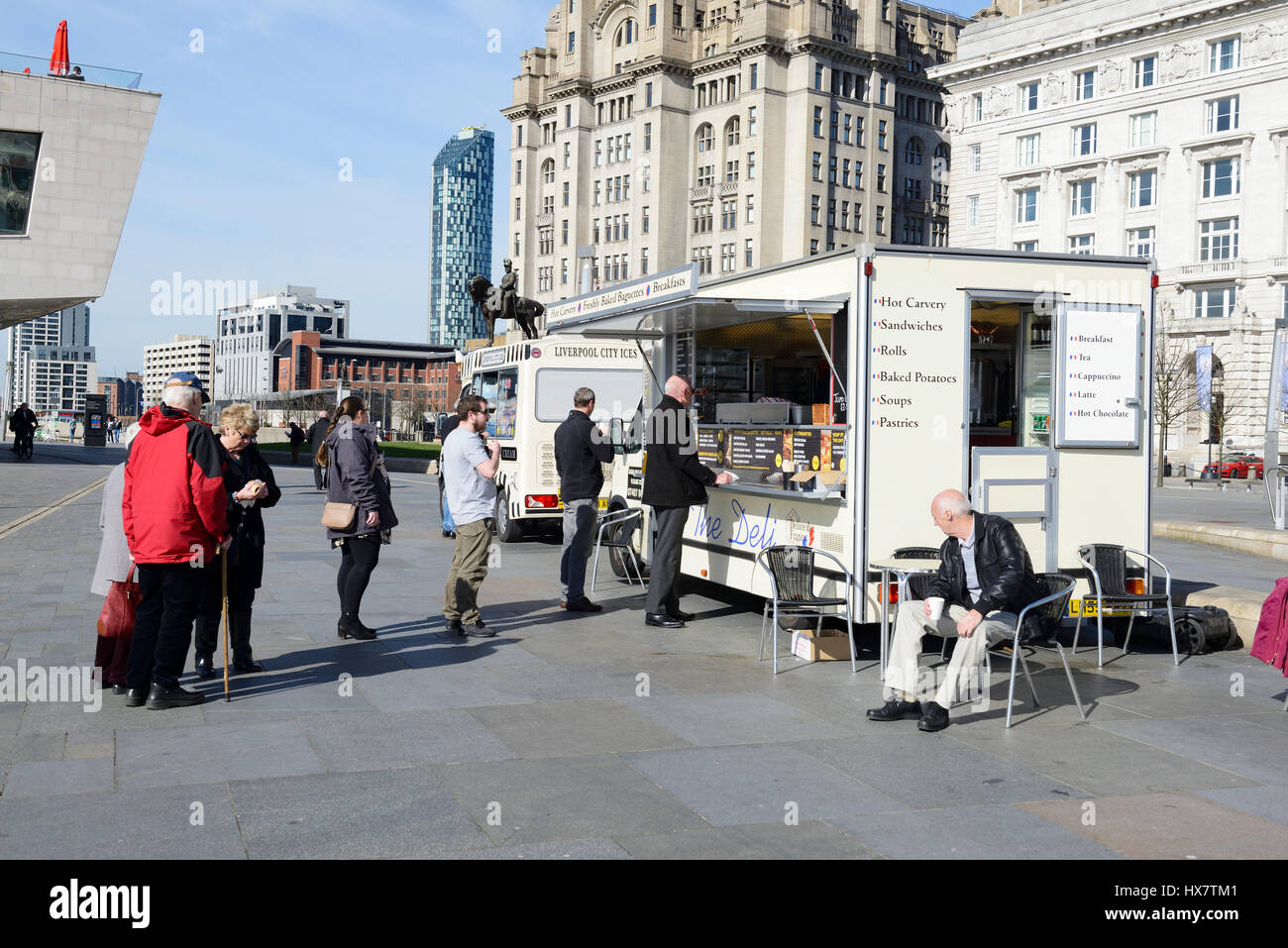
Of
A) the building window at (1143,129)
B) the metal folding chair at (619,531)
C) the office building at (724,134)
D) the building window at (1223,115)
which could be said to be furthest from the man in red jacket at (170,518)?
the office building at (724,134)

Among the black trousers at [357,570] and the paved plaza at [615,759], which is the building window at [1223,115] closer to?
the paved plaza at [615,759]

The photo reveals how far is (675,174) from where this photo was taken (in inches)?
3851

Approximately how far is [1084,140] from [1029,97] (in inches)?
191

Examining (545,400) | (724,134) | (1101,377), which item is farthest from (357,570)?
(724,134)

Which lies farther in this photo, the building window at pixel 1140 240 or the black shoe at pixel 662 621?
the building window at pixel 1140 240

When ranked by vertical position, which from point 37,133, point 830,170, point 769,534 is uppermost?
point 830,170

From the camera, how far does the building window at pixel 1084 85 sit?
→ 6669 cm

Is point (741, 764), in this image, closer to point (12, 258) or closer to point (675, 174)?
point (12, 258)

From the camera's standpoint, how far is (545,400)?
16172 millimetres

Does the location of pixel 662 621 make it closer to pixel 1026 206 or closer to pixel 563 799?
pixel 563 799

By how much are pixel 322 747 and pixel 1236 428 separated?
63.7m

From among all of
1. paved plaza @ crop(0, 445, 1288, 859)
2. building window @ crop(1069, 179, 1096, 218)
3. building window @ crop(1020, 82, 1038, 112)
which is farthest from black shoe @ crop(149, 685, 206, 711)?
building window @ crop(1020, 82, 1038, 112)

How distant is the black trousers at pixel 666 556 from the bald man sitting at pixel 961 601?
3.20 meters

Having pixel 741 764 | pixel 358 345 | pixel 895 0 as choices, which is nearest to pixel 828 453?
pixel 741 764
